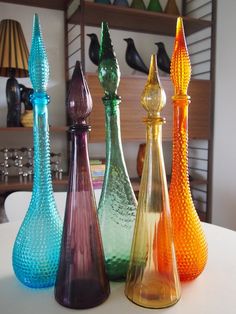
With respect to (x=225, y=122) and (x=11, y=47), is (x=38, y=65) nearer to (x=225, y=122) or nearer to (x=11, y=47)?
(x=11, y=47)

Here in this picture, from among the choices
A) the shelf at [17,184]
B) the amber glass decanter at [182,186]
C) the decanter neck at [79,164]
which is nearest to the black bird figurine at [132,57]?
the shelf at [17,184]

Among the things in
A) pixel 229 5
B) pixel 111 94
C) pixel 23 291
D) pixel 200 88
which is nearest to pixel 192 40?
pixel 229 5

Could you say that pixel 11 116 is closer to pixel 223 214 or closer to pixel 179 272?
pixel 179 272

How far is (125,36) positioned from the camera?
6.75 feet

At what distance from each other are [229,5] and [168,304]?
2203mm

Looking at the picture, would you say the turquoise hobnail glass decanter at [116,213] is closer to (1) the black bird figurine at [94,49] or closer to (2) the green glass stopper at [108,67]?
(2) the green glass stopper at [108,67]

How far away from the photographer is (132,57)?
190 centimetres

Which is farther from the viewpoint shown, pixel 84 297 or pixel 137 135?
pixel 137 135

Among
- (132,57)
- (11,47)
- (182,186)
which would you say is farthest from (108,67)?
(132,57)

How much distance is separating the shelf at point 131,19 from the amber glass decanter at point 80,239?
140 centimetres

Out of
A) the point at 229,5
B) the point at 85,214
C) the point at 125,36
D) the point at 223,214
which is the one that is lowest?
the point at 223,214

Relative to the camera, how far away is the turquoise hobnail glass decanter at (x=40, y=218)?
433mm

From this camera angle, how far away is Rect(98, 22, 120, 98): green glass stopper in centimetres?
43

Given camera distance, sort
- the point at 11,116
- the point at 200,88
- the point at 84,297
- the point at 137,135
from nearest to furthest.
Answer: the point at 84,297 → the point at 11,116 → the point at 137,135 → the point at 200,88
